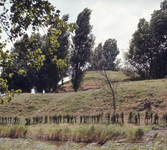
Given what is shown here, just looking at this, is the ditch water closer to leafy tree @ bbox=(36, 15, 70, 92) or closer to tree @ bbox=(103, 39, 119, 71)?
leafy tree @ bbox=(36, 15, 70, 92)

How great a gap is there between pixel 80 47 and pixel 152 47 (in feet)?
57.7

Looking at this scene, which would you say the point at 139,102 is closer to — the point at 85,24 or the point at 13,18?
the point at 13,18

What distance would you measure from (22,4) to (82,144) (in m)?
8.07

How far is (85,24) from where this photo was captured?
41.1 metres

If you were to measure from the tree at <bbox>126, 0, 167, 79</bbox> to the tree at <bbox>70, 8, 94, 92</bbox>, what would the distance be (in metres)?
13.0

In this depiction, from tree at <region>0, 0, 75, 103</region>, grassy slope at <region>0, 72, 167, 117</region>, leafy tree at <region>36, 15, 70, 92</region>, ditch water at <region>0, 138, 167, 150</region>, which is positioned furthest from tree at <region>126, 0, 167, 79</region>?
tree at <region>0, 0, 75, 103</region>

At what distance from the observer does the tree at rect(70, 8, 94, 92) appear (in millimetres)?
38781

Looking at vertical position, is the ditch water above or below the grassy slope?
below

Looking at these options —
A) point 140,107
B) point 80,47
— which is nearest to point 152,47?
point 80,47

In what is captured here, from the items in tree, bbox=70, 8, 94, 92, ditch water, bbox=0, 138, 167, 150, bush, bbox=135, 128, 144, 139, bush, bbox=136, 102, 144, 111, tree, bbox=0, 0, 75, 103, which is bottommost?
ditch water, bbox=0, 138, 167, 150

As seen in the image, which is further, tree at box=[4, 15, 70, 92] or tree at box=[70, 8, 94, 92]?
tree at box=[4, 15, 70, 92]

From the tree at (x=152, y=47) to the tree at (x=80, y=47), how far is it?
1301cm

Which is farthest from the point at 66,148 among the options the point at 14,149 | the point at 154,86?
the point at 154,86

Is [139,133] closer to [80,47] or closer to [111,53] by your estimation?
[80,47]
